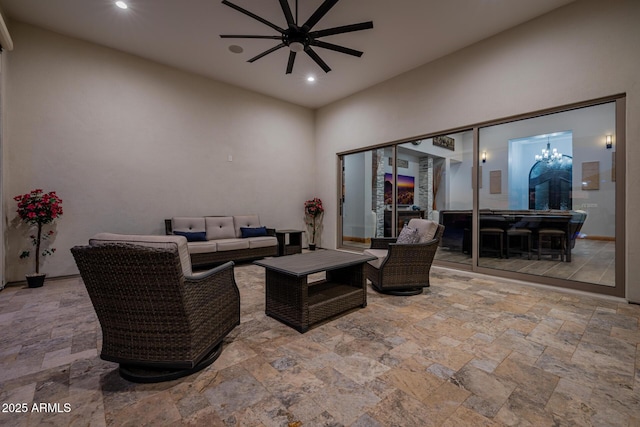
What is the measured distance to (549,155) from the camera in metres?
3.95

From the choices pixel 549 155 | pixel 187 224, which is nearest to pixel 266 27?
pixel 187 224

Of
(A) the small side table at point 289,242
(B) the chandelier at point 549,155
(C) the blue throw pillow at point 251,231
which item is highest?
(B) the chandelier at point 549,155

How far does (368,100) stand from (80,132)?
5.28 meters

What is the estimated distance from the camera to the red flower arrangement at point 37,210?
3617mm

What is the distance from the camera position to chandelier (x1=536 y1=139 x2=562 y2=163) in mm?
3866

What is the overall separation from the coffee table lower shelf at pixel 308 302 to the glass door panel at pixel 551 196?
9.25 feet

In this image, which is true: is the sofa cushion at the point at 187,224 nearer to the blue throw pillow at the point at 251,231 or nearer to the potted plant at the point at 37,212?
the blue throw pillow at the point at 251,231

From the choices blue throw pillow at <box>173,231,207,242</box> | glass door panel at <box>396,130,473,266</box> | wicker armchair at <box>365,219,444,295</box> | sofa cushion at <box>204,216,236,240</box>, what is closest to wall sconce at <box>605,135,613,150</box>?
glass door panel at <box>396,130,473,266</box>

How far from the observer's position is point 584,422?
1418mm

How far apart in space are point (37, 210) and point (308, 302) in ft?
12.9

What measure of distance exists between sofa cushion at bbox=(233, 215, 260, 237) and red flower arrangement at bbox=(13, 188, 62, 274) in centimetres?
269

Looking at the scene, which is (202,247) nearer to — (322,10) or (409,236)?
(409,236)

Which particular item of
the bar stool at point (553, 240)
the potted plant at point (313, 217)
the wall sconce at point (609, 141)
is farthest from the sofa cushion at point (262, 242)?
the wall sconce at point (609, 141)

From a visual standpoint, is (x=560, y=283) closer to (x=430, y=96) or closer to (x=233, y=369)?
(x=430, y=96)
